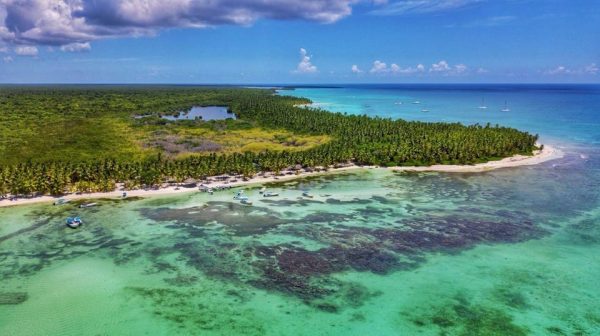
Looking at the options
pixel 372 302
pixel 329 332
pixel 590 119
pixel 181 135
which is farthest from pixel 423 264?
pixel 590 119

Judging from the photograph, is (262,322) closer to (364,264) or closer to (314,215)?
(364,264)

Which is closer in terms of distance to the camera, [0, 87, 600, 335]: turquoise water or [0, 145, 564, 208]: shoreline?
[0, 87, 600, 335]: turquoise water

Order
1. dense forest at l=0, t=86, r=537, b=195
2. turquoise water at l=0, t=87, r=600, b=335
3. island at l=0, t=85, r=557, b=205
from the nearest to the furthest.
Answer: turquoise water at l=0, t=87, r=600, b=335 < island at l=0, t=85, r=557, b=205 < dense forest at l=0, t=86, r=537, b=195

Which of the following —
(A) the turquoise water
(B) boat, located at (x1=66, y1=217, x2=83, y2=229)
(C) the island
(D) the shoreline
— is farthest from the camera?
(C) the island

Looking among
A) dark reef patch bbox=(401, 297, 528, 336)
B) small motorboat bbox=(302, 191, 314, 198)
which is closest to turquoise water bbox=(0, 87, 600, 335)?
dark reef patch bbox=(401, 297, 528, 336)

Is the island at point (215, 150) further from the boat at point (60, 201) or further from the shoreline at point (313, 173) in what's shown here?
the boat at point (60, 201)

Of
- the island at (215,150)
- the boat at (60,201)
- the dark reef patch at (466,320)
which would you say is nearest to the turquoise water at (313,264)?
the dark reef patch at (466,320)

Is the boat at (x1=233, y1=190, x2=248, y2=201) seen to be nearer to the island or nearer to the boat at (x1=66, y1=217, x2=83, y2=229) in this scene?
the island
